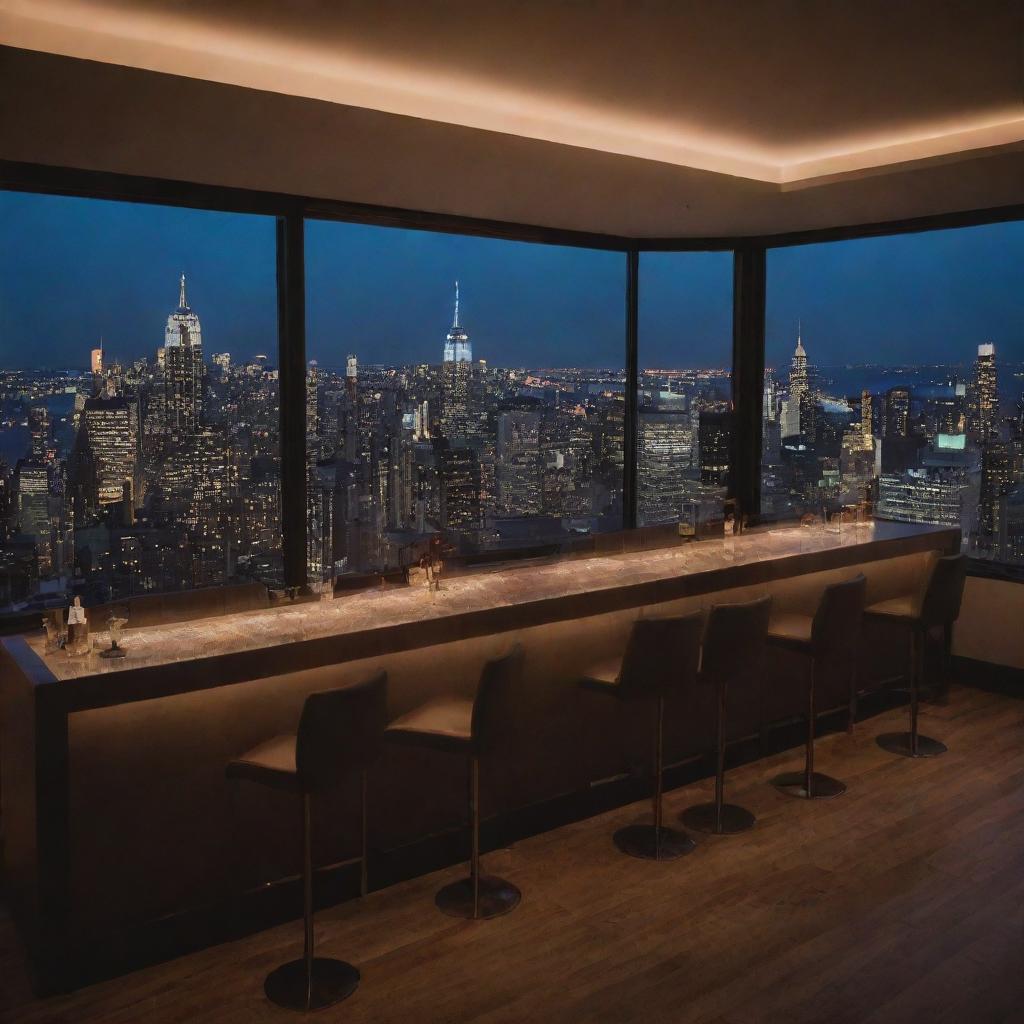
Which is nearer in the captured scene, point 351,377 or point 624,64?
point 624,64

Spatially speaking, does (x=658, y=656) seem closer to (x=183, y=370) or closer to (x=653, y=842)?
(x=653, y=842)

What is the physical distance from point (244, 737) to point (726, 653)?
6.40 ft

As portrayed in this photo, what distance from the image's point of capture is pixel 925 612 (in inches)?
204

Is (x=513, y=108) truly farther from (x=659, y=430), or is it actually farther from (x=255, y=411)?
(x=659, y=430)

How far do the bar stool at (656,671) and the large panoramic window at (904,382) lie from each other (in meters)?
2.36

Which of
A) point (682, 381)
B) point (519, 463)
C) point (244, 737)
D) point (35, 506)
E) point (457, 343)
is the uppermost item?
point (457, 343)

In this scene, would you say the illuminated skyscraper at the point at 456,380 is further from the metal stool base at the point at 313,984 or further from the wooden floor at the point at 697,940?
the metal stool base at the point at 313,984

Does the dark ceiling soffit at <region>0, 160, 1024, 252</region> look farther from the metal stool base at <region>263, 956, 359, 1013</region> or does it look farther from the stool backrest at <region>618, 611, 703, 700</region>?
the metal stool base at <region>263, 956, 359, 1013</region>

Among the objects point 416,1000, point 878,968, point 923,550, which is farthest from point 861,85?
point 416,1000

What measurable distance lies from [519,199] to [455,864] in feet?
10.9

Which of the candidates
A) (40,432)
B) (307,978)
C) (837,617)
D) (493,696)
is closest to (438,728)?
(493,696)

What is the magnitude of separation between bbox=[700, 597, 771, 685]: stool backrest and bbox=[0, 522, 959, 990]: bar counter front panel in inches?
15.3

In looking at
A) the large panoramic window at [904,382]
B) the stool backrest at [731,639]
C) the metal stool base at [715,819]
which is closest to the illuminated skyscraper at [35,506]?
the stool backrest at [731,639]

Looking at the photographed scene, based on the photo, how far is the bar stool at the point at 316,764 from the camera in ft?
10.2
